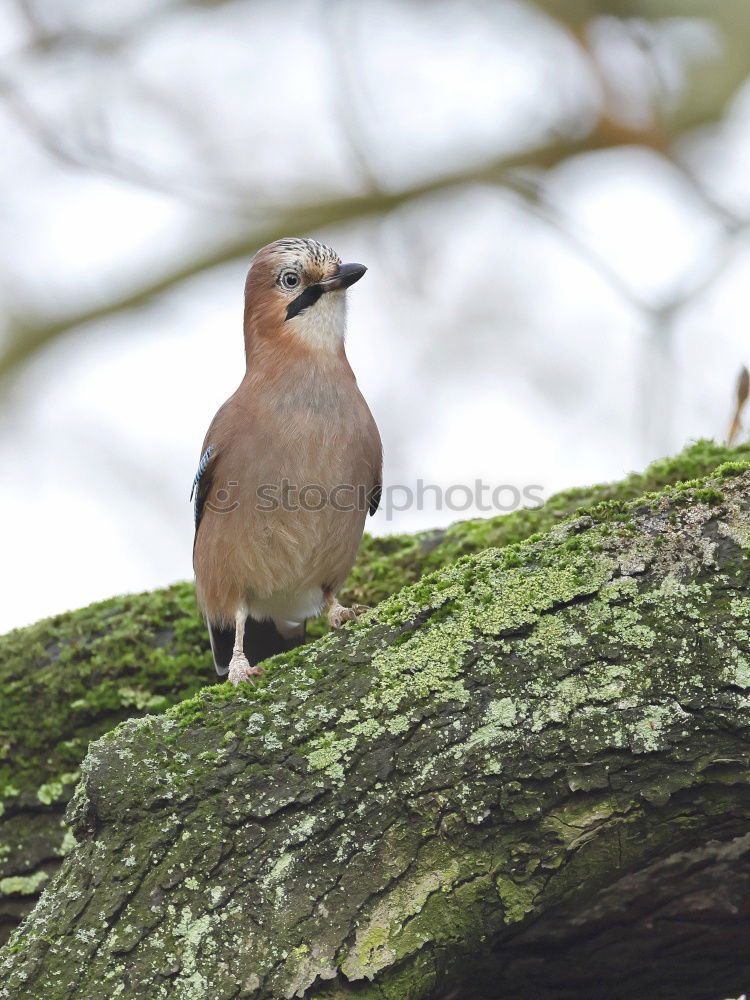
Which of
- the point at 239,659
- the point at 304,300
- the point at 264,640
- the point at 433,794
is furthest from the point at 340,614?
the point at 433,794

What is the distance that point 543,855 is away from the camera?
2.83 m

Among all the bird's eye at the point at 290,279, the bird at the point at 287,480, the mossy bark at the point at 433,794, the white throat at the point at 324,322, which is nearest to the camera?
the mossy bark at the point at 433,794

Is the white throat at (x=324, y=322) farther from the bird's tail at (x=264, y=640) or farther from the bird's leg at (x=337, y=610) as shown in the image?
the bird's tail at (x=264, y=640)

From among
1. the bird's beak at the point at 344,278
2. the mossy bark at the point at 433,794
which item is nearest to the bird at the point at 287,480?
the bird's beak at the point at 344,278

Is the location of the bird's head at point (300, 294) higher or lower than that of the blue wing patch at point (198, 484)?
higher

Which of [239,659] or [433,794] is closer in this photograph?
[433,794]

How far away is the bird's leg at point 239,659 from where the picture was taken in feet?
13.9

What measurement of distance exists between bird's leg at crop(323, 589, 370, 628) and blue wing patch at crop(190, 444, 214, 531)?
2.79 feet

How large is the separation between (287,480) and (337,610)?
0.68 meters

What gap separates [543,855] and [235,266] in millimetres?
6590

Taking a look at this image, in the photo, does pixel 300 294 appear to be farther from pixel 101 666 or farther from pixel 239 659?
pixel 101 666

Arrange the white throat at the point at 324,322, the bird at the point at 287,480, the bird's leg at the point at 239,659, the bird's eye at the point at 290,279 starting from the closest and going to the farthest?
the bird's leg at the point at 239,659
the bird at the point at 287,480
the white throat at the point at 324,322
the bird's eye at the point at 290,279

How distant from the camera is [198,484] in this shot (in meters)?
5.41

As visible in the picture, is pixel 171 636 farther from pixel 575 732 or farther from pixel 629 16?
pixel 629 16
